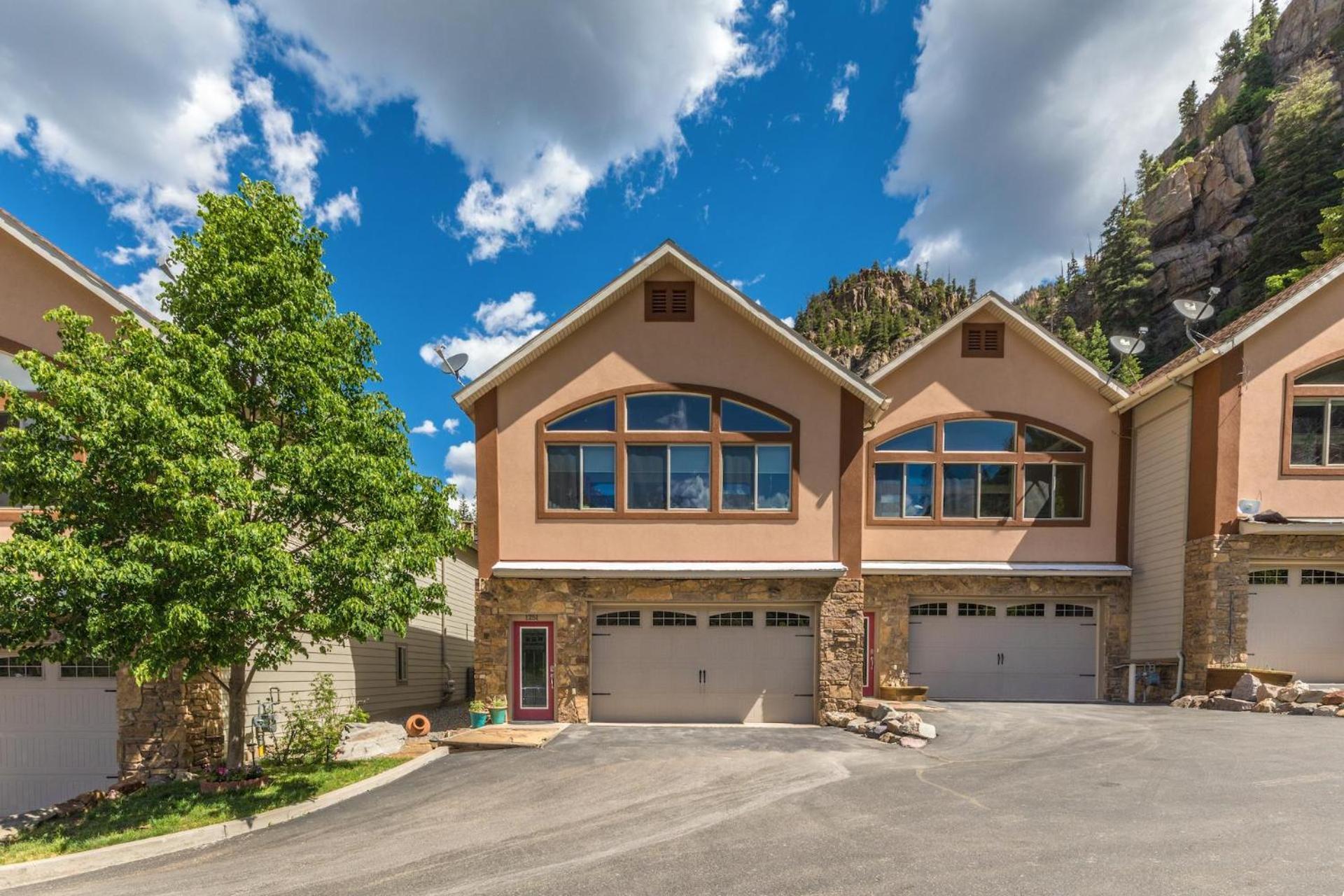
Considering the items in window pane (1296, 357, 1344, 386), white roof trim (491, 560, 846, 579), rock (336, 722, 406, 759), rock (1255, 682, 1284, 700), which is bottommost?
rock (336, 722, 406, 759)

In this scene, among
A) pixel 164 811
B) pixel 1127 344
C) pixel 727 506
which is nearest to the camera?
pixel 164 811

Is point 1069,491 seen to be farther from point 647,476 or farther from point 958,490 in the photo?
point 647,476

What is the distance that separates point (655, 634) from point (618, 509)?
278 cm

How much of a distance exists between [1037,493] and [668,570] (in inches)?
380

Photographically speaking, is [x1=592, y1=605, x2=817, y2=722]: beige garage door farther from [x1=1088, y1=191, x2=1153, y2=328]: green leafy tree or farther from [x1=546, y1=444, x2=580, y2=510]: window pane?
[x1=1088, y1=191, x2=1153, y2=328]: green leafy tree

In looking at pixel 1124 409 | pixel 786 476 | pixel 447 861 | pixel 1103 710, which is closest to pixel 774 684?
pixel 786 476

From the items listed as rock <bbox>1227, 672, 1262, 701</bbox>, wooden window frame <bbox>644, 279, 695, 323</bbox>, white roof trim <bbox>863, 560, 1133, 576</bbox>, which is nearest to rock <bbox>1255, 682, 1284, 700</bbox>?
rock <bbox>1227, 672, 1262, 701</bbox>

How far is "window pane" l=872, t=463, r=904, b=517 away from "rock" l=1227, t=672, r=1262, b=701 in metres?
7.19

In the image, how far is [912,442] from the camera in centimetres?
1530

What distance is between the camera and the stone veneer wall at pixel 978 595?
14.7 metres

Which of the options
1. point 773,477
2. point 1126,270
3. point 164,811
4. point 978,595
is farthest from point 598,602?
point 1126,270

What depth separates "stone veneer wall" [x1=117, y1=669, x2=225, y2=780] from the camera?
9648 millimetres

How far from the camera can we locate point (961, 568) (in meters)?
14.6

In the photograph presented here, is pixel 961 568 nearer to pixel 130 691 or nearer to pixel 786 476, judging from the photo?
pixel 786 476
